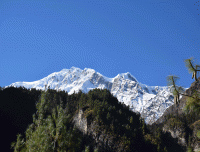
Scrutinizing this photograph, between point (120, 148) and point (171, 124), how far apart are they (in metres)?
15.6

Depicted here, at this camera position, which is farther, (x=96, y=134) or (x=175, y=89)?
(x=96, y=134)

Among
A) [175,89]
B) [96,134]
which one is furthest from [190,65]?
[96,134]

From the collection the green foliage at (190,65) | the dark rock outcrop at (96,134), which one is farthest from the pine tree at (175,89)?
the dark rock outcrop at (96,134)

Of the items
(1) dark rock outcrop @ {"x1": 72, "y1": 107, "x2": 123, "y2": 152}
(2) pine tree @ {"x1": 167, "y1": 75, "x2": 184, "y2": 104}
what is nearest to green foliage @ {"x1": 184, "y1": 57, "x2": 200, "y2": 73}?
(2) pine tree @ {"x1": 167, "y1": 75, "x2": 184, "y2": 104}

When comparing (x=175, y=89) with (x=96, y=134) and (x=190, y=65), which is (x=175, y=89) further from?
(x=96, y=134)

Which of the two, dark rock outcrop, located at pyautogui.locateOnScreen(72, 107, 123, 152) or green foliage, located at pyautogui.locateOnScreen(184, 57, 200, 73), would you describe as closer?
green foliage, located at pyautogui.locateOnScreen(184, 57, 200, 73)

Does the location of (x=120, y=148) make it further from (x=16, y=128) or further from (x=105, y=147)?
(x=16, y=128)

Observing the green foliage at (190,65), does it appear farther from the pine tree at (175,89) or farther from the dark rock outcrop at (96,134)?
the dark rock outcrop at (96,134)

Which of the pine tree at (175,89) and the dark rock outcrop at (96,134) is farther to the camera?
the dark rock outcrop at (96,134)

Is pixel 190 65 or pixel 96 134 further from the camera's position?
pixel 96 134

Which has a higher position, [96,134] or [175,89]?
[175,89]

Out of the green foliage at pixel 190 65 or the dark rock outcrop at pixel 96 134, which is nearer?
the green foliage at pixel 190 65

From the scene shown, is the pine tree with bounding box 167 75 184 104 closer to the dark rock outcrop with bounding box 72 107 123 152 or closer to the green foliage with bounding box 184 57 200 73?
the green foliage with bounding box 184 57 200 73

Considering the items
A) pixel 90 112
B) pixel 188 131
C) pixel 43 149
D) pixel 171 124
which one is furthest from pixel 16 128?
pixel 188 131
